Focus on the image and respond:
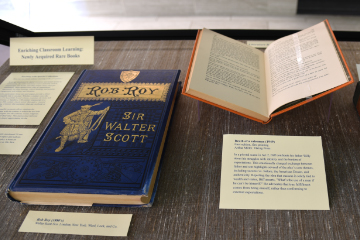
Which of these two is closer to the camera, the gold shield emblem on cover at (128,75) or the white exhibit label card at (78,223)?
the white exhibit label card at (78,223)

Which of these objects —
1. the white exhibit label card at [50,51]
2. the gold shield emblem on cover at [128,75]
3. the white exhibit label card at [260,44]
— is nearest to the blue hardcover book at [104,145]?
the gold shield emblem on cover at [128,75]

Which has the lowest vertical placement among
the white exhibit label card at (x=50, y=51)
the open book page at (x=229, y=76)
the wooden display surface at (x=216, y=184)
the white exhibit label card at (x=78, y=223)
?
the white exhibit label card at (x=78, y=223)

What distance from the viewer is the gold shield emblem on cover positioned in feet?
2.00

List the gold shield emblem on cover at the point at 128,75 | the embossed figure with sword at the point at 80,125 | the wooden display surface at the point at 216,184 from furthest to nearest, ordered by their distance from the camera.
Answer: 1. the gold shield emblem on cover at the point at 128,75
2. the embossed figure with sword at the point at 80,125
3. the wooden display surface at the point at 216,184

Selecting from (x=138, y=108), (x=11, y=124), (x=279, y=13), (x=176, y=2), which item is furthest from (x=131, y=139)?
(x=279, y=13)

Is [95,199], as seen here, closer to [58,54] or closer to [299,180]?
[299,180]

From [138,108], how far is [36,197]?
0.74ft

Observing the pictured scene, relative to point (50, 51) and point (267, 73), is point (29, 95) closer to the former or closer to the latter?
point (50, 51)

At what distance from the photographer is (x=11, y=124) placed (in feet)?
1.98

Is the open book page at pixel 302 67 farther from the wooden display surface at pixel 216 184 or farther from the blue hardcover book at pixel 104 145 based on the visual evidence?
the blue hardcover book at pixel 104 145

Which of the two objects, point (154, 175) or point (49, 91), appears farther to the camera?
point (49, 91)

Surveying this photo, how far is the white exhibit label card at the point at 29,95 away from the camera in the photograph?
62 cm

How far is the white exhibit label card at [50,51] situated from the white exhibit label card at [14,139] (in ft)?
0.68

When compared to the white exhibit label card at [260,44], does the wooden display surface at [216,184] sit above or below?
below
